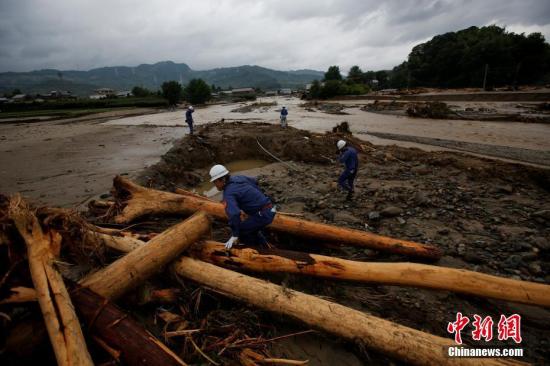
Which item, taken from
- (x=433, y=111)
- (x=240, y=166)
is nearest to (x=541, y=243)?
(x=240, y=166)

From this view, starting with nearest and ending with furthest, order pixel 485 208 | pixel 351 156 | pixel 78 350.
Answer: pixel 78 350, pixel 485 208, pixel 351 156

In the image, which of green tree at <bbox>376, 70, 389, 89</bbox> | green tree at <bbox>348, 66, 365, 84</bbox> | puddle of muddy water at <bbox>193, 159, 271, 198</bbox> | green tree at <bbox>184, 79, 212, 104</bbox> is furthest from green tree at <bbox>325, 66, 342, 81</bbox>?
puddle of muddy water at <bbox>193, 159, 271, 198</bbox>

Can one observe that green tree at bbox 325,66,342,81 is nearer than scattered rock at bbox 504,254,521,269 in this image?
No

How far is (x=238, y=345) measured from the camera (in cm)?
258

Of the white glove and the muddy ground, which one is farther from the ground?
the white glove

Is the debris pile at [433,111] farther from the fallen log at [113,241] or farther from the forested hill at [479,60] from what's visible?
the forested hill at [479,60]

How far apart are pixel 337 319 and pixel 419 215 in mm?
4116

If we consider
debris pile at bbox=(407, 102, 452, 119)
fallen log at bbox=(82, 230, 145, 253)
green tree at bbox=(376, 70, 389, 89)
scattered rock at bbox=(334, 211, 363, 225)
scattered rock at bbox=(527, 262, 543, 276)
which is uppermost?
green tree at bbox=(376, 70, 389, 89)

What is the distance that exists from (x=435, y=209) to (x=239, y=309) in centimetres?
506

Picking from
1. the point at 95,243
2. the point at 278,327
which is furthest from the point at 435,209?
the point at 95,243

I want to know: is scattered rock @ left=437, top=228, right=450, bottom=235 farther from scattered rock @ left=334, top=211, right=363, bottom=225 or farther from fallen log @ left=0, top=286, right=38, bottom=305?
fallen log @ left=0, top=286, right=38, bottom=305

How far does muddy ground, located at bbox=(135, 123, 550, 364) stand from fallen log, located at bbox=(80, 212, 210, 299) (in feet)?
4.37

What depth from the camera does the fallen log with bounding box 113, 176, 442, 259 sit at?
411 cm

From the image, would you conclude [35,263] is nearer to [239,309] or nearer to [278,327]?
[239,309]
